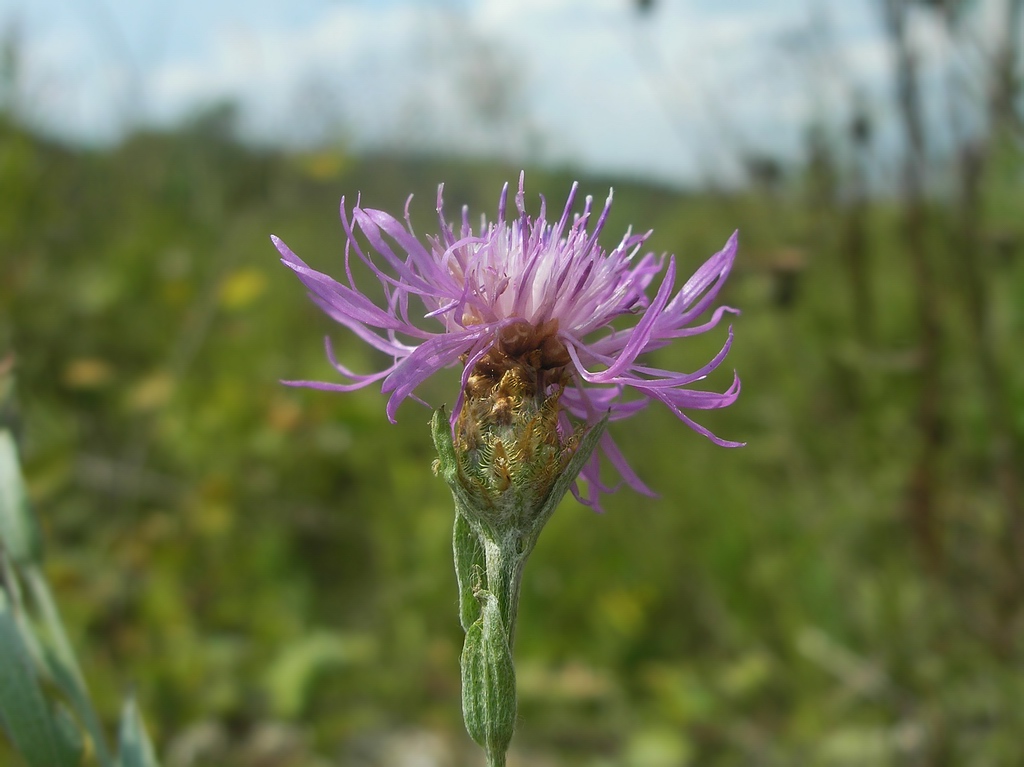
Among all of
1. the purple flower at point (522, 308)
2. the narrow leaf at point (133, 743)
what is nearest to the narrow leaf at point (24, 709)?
the narrow leaf at point (133, 743)

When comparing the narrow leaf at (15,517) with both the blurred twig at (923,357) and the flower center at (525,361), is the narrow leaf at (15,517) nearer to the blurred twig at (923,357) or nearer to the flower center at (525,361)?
the flower center at (525,361)

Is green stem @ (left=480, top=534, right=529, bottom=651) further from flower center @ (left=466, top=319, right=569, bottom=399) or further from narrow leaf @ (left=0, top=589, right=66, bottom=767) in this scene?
narrow leaf @ (left=0, top=589, right=66, bottom=767)

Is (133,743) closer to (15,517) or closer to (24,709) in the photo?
(24,709)

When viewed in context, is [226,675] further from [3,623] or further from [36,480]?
[3,623]

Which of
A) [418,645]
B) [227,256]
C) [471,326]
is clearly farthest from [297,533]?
[471,326]

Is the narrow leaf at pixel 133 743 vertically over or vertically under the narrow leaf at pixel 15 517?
under

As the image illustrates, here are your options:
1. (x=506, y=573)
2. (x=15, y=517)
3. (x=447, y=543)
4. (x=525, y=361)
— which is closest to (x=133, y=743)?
(x=15, y=517)
